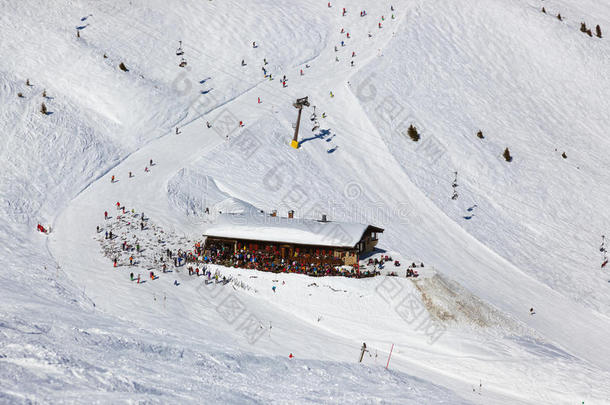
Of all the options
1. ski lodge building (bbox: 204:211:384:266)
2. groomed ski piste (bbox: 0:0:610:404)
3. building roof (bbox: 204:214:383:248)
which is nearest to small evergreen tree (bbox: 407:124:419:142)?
groomed ski piste (bbox: 0:0:610:404)

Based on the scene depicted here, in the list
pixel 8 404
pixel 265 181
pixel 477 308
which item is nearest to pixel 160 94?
pixel 265 181

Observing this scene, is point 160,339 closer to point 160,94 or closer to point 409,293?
point 409,293

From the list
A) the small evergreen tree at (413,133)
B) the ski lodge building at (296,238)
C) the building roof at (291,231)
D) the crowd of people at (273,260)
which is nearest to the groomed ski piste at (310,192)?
the small evergreen tree at (413,133)

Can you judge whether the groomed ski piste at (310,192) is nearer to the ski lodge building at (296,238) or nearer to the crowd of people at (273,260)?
the crowd of people at (273,260)

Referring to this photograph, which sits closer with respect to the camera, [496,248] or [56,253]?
[56,253]

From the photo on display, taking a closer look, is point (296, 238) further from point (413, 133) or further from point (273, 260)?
point (413, 133)

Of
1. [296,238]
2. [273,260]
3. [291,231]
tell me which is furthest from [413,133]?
[273,260]
